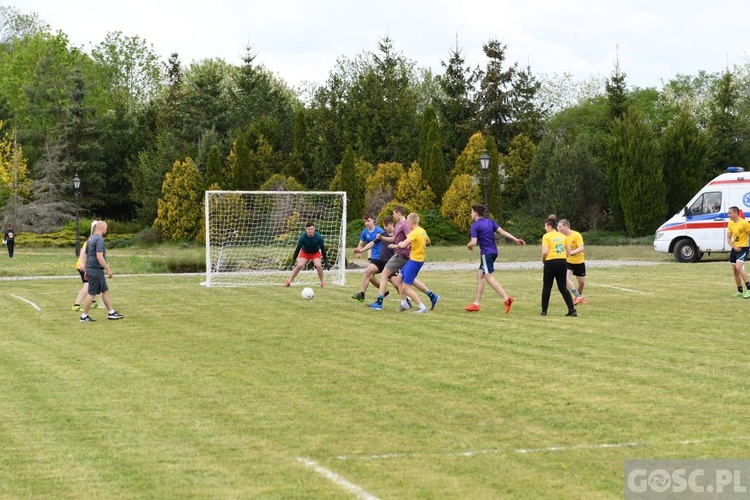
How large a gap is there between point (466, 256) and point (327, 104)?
2564 centimetres

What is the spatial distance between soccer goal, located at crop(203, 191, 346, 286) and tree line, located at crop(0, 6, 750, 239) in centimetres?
722

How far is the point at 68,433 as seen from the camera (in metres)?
8.18

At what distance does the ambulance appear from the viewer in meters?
34.0

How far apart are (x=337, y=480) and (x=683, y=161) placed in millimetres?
47118

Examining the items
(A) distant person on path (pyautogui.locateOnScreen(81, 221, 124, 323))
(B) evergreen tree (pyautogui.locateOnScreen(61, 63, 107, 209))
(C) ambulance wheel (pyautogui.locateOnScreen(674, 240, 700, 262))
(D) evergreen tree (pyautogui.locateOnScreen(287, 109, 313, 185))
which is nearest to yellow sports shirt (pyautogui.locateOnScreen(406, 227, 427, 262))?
(A) distant person on path (pyautogui.locateOnScreen(81, 221, 124, 323))

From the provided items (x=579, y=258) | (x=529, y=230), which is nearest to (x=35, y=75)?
(x=529, y=230)

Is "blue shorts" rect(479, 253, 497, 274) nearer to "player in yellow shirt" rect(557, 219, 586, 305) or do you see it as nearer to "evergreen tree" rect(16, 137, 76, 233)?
"player in yellow shirt" rect(557, 219, 586, 305)

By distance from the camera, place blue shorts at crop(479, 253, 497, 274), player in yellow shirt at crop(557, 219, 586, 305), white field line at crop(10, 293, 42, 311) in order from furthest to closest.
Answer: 1. white field line at crop(10, 293, 42, 311)
2. player in yellow shirt at crop(557, 219, 586, 305)
3. blue shorts at crop(479, 253, 497, 274)

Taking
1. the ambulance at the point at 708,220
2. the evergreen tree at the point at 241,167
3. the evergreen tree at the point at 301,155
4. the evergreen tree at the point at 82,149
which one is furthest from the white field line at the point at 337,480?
the evergreen tree at the point at 82,149

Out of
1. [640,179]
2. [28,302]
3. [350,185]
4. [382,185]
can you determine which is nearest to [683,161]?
[640,179]

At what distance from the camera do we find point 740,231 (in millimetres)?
19781

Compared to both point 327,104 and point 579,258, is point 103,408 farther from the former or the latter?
Answer: point 327,104

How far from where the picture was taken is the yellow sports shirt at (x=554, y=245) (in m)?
16.5

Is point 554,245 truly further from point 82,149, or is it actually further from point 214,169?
point 82,149
